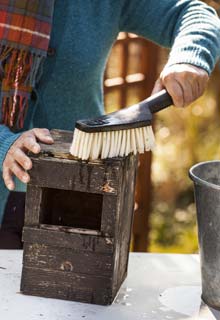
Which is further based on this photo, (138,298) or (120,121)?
(138,298)

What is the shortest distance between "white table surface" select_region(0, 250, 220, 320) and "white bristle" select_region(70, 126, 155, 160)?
0.28 m

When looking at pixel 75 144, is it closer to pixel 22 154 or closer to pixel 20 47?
pixel 22 154

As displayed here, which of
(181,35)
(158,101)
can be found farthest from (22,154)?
(181,35)

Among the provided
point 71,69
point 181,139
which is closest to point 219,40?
point 71,69

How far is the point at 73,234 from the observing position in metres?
1.45

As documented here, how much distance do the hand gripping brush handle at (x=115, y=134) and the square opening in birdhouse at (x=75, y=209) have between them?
0.57 ft

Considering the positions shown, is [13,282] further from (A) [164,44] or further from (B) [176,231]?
(B) [176,231]

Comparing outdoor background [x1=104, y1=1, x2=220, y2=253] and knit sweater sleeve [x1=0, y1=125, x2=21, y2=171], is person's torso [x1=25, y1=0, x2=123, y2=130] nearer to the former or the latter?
knit sweater sleeve [x1=0, y1=125, x2=21, y2=171]

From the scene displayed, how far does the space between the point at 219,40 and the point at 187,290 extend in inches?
21.6

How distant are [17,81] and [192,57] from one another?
41 centimetres

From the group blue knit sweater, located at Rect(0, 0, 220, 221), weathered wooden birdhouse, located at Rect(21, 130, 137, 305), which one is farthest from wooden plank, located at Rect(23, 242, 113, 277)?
blue knit sweater, located at Rect(0, 0, 220, 221)

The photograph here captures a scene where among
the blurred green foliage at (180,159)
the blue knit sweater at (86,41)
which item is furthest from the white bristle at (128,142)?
the blurred green foliage at (180,159)

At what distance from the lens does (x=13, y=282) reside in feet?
5.05

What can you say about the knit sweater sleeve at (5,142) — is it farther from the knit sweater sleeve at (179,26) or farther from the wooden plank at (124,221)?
the knit sweater sleeve at (179,26)
